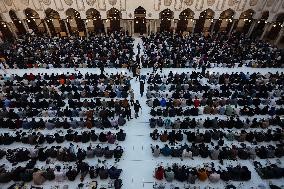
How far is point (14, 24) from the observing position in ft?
120

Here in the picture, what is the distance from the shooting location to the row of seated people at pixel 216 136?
19.7m

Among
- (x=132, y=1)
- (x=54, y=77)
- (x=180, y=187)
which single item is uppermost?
(x=132, y=1)

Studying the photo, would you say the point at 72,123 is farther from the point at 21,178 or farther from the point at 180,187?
the point at 180,187

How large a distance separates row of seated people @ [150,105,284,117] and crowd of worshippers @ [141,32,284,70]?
7.26 meters

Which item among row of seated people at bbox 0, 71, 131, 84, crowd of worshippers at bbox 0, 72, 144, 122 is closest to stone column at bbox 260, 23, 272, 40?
row of seated people at bbox 0, 71, 131, 84

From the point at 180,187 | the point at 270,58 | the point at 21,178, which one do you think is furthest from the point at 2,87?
the point at 270,58

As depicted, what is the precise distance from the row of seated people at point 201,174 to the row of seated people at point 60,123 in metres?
5.15

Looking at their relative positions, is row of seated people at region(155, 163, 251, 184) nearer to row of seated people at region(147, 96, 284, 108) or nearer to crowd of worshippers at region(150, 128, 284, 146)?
crowd of worshippers at region(150, 128, 284, 146)

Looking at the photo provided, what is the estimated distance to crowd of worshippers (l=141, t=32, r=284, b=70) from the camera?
2895 centimetres

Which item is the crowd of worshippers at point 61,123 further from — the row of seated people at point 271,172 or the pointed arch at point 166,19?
the pointed arch at point 166,19

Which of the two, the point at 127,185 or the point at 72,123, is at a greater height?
the point at 72,123

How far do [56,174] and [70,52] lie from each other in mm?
16372

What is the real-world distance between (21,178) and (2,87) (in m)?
11.2

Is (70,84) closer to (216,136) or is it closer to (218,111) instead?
(218,111)
